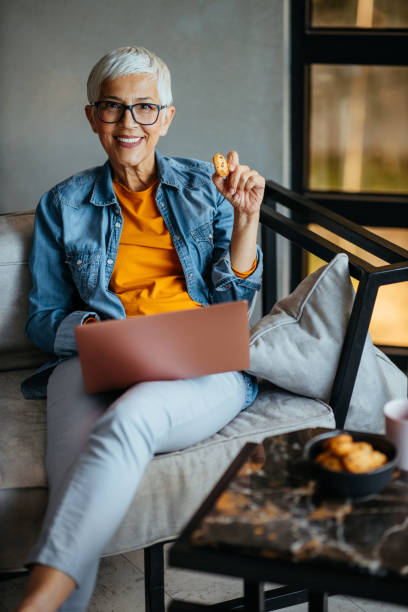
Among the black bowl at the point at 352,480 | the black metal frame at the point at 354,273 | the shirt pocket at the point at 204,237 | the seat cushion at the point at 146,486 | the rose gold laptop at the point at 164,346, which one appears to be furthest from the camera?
the shirt pocket at the point at 204,237

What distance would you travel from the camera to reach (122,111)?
5.60 ft

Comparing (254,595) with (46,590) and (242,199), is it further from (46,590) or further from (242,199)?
(242,199)

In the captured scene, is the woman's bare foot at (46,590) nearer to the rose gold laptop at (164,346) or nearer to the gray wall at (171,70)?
the rose gold laptop at (164,346)

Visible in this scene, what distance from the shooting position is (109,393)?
1.56 m

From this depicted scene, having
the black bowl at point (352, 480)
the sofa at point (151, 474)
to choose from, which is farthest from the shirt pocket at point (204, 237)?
the black bowl at point (352, 480)

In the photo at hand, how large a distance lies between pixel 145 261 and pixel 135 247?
41 millimetres

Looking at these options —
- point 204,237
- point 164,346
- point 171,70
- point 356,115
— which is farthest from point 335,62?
point 164,346

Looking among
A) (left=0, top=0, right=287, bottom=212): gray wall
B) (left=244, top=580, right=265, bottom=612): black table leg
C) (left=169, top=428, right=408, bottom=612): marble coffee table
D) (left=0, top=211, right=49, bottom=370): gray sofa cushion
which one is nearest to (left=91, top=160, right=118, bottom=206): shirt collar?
(left=0, top=211, right=49, bottom=370): gray sofa cushion

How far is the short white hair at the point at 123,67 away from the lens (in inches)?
66.2

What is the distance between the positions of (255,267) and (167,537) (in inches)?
25.5

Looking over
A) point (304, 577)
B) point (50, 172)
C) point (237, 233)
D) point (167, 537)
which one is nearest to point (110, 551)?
point (167, 537)

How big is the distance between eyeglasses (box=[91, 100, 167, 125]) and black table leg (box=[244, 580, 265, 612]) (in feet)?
3.44

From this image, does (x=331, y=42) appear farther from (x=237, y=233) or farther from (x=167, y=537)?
(x=167, y=537)

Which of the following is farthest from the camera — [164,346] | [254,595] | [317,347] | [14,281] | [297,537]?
[14,281]
